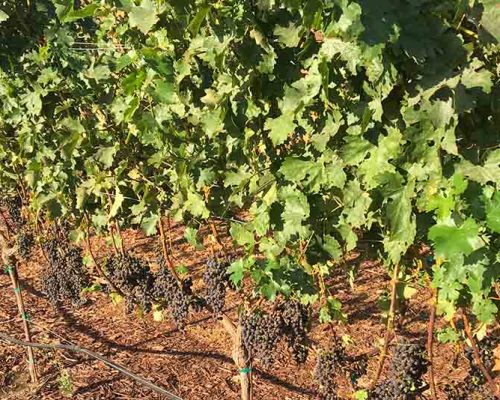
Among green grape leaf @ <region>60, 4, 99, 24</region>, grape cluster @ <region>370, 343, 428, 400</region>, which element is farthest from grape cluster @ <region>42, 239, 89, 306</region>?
grape cluster @ <region>370, 343, 428, 400</region>

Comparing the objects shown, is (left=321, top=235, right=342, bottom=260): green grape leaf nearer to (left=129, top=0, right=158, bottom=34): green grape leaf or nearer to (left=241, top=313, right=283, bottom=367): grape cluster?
(left=241, top=313, right=283, bottom=367): grape cluster

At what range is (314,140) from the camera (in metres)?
2.46

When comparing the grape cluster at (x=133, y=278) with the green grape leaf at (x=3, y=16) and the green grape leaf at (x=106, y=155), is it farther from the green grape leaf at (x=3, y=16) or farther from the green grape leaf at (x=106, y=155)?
the green grape leaf at (x=3, y=16)

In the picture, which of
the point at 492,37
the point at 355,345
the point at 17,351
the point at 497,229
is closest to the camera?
the point at 492,37

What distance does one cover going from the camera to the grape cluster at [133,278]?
449 centimetres

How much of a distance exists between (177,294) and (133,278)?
0.47 metres

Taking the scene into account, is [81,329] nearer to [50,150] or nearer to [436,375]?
[50,150]

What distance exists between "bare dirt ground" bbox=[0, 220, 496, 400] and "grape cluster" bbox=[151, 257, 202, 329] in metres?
0.98

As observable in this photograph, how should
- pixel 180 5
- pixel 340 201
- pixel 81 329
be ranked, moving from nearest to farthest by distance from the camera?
pixel 180 5
pixel 340 201
pixel 81 329

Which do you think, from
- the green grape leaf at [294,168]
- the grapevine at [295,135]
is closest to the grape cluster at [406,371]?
the grapevine at [295,135]

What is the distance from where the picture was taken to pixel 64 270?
17.8 feet

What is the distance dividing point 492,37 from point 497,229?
0.60 m

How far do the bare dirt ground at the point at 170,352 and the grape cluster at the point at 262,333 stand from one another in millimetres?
1040

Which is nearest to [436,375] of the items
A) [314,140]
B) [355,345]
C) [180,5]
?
[355,345]
